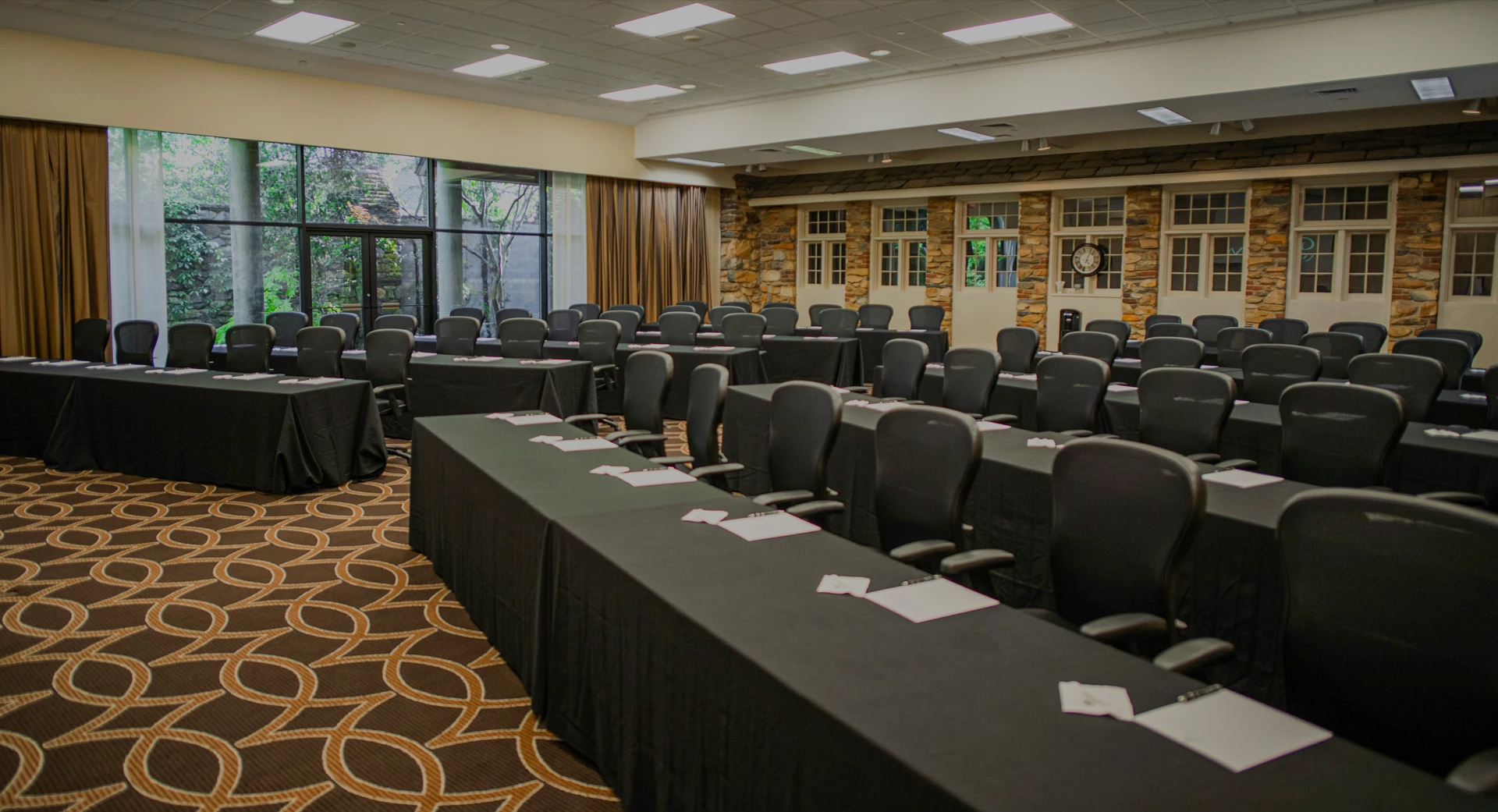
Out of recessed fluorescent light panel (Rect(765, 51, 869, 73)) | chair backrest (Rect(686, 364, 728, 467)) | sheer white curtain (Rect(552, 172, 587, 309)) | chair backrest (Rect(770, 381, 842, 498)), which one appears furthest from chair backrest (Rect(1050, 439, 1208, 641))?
sheer white curtain (Rect(552, 172, 587, 309))

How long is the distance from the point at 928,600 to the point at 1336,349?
7145 mm

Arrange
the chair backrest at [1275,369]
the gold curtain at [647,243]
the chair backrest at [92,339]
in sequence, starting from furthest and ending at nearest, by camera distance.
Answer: the gold curtain at [647,243] < the chair backrest at [92,339] < the chair backrest at [1275,369]

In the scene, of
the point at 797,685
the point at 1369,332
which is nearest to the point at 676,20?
the point at 1369,332

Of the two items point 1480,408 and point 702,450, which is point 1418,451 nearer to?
point 1480,408

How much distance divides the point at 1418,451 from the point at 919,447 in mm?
2803

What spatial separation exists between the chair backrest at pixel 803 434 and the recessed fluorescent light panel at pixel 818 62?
22.6 ft

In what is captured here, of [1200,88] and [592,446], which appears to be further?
[1200,88]

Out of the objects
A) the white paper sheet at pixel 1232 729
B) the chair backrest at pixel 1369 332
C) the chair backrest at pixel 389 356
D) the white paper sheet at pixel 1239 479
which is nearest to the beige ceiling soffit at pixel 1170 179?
the chair backrest at pixel 1369 332

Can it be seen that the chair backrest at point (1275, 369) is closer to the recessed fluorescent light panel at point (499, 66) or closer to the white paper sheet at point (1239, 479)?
the white paper sheet at point (1239, 479)

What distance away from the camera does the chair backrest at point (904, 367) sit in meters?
6.40

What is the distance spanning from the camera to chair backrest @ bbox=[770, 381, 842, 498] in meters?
3.75

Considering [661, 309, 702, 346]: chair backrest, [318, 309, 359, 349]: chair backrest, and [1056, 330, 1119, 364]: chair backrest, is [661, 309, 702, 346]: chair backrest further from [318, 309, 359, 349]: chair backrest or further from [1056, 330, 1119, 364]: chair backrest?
[1056, 330, 1119, 364]: chair backrest

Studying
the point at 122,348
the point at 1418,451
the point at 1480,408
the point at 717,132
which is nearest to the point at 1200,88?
the point at 1480,408

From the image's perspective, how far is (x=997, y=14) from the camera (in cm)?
823
